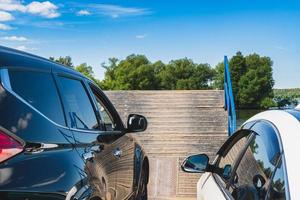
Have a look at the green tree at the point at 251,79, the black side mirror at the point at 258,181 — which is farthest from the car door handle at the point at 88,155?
the green tree at the point at 251,79

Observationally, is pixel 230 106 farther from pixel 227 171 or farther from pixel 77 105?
pixel 77 105

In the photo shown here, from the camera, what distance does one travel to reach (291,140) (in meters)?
2.33

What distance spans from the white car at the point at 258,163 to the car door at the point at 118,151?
61cm

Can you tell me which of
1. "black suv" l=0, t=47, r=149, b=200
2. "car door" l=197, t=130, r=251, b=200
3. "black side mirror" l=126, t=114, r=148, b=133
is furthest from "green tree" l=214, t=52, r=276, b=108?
"black suv" l=0, t=47, r=149, b=200

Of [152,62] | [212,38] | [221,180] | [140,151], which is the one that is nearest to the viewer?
[221,180]

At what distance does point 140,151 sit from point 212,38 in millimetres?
21232

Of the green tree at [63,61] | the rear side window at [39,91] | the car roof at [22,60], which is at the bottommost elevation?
the rear side window at [39,91]

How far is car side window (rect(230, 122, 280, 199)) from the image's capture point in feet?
8.39

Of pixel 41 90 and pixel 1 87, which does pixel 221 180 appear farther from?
→ pixel 1 87

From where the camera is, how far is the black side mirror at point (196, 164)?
12.8 feet

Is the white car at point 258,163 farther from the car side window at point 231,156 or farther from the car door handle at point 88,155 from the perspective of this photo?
the car door handle at point 88,155

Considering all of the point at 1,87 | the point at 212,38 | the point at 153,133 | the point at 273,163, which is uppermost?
the point at 212,38

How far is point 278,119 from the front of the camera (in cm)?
265

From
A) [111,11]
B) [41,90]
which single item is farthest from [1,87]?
[111,11]
